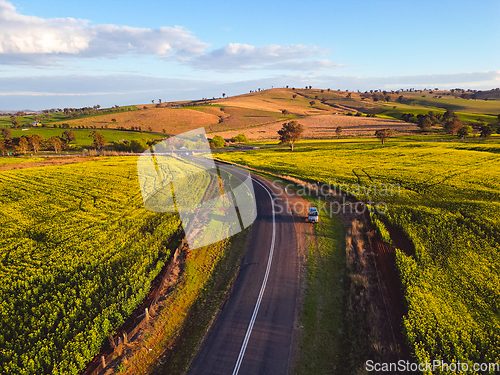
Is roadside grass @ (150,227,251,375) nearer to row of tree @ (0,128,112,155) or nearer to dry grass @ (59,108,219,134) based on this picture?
row of tree @ (0,128,112,155)

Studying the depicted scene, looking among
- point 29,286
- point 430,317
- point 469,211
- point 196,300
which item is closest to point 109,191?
point 29,286

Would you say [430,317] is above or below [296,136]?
below

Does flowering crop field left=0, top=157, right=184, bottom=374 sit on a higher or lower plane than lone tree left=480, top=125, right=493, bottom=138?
lower

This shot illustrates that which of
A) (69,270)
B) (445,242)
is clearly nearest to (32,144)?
(69,270)

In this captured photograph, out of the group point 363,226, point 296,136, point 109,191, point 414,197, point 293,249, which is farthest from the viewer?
point 296,136

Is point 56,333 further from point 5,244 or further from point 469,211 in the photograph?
point 469,211

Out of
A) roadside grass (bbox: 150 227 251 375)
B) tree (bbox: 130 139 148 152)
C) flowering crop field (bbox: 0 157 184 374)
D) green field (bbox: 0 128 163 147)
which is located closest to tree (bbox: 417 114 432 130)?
tree (bbox: 130 139 148 152)
